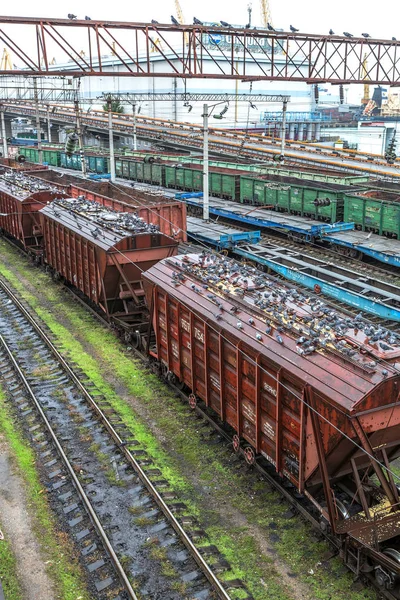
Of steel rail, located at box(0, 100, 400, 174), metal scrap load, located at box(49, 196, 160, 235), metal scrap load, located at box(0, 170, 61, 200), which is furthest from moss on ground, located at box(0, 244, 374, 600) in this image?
steel rail, located at box(0, 100, 400, 174)

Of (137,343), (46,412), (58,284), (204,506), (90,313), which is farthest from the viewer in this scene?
(58,284)

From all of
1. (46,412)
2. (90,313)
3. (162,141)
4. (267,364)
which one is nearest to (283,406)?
(267,364)

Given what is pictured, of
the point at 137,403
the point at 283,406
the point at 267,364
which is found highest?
the point at 267,364

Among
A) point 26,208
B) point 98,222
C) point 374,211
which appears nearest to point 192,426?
point 98,222

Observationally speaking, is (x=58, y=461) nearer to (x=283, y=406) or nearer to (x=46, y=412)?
(x=46, y=412)

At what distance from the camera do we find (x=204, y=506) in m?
11.1

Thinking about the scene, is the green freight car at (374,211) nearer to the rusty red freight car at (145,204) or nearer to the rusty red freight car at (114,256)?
the rusty red freight car at (145,204)

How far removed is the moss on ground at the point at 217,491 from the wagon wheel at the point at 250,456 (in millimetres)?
423

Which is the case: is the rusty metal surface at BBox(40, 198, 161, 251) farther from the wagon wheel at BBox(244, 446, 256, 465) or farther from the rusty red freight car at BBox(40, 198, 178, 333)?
the wagon wheel at BBox(244, 446, 256, 465)

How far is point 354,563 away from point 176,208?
2106 cm

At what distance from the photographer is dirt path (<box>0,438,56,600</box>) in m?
9.18

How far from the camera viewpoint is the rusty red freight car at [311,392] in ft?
28.4

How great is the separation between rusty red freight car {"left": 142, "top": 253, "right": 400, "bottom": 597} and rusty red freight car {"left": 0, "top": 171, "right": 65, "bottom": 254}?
1793cm

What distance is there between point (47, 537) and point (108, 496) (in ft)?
5.06
